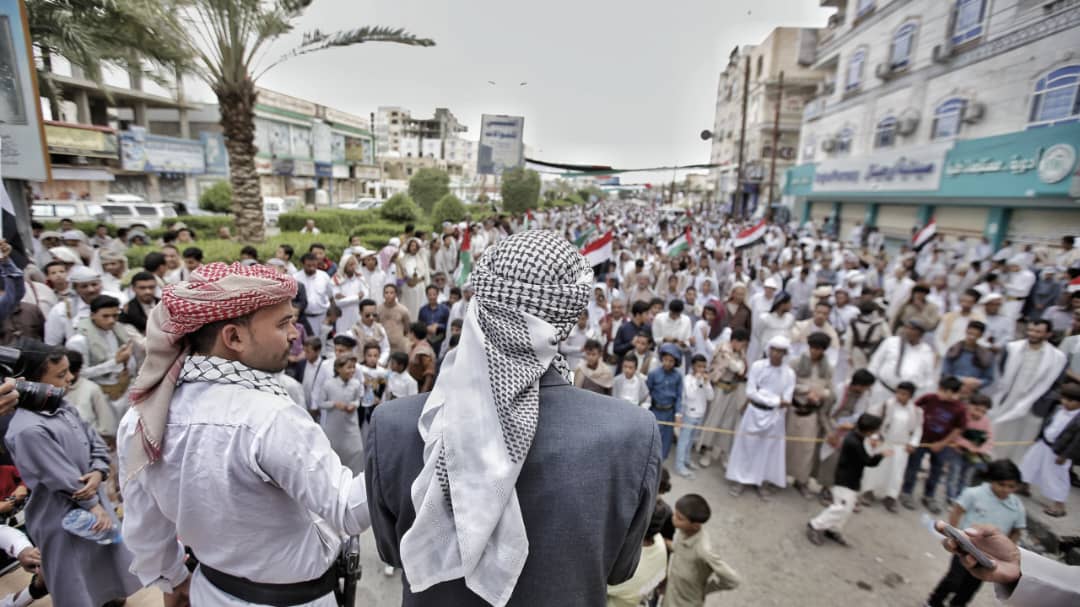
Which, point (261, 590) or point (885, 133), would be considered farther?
point (885, 133)

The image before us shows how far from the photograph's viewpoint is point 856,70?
1358 centimetres

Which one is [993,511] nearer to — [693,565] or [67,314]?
[693,565]

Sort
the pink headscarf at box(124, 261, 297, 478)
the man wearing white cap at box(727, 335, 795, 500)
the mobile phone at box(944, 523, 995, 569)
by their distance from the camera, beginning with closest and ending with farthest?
the mobile phone at box(944, 523, 995, 569) < the pink headscarf at box(124, 261, 297, 478) < the man wearing white cap at box(727, 335, 795, 500)

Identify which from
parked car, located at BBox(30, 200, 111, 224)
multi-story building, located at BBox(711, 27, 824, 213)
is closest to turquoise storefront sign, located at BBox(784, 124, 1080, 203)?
multi-story building, located at BBox(711, 27, 824, 213)

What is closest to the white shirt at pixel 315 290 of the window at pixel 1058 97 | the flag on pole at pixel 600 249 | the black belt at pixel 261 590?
the flag on pole at pixel 600 249

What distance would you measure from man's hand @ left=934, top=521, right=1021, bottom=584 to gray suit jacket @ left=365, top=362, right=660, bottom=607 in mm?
944

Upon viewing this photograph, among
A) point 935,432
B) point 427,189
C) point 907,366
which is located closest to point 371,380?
point 935,432

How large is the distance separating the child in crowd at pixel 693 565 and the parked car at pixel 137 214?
802 inches

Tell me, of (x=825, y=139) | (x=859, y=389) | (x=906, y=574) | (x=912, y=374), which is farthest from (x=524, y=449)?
(x=825, y=139)

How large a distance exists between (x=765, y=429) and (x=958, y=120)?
522 centimetres

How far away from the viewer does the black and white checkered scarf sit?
93cm

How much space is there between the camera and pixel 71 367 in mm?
2871

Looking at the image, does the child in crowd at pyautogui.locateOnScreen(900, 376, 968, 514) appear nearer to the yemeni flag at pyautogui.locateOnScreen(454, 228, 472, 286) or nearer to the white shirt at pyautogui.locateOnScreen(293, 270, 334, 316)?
the white shirt at pyautogui.locateOnScreen(293, 270, 334, 316)

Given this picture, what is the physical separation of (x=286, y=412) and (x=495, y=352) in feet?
2.53
